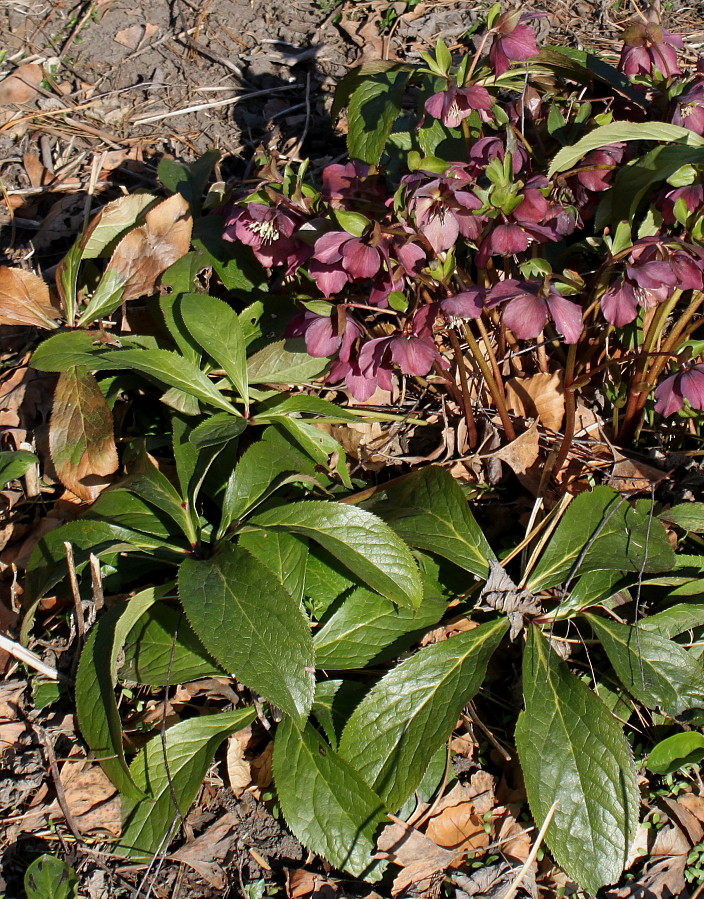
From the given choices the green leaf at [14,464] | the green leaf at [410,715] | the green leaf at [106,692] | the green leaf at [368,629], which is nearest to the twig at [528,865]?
the green leaf at [410,715]

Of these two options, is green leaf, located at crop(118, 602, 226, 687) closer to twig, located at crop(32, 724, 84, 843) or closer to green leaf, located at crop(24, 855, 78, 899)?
twig, located at crop(32, 724, 84, 843)

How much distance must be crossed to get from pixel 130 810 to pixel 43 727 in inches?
10.8

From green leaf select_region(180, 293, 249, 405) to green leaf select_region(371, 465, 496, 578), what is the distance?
16.8 inches

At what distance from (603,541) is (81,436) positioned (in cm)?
119

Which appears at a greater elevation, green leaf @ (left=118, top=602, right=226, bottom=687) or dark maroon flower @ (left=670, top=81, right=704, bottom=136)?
dark maroon flower @ (left=670, top=81, right=704, bottom=136)

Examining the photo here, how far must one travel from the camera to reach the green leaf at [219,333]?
1.74 metres

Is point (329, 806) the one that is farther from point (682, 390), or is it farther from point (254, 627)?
point (682, 390)

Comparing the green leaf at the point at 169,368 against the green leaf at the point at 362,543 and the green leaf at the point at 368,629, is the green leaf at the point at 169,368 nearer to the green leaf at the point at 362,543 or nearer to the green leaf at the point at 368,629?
the green leaf at the point at 362,543

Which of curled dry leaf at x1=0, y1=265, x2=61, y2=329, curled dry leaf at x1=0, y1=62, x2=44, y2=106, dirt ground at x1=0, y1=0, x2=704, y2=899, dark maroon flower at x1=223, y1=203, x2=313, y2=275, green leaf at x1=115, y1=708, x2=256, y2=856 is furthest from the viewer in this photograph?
curled dry leaf at x1=0, y1=62, x2=44, y2=106

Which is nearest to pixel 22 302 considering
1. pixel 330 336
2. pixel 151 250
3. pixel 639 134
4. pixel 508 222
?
pixel 151 250

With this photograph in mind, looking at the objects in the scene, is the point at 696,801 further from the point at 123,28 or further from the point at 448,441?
the point at 123,28

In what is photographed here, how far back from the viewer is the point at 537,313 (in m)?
1.41

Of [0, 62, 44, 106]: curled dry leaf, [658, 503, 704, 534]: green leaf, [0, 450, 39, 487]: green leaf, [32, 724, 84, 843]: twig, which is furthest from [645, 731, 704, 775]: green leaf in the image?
[0, 62, 44, 106]: curled dry leaf

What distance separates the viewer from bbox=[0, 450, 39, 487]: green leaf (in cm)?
176
